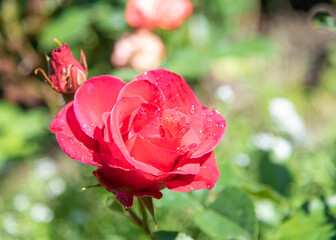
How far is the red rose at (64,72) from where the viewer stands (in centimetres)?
48

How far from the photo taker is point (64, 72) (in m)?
0.48

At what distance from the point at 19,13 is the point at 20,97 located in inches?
17.8

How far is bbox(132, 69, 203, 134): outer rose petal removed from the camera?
424 millimetres

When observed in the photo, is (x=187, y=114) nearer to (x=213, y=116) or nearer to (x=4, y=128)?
(x=213, y=116)

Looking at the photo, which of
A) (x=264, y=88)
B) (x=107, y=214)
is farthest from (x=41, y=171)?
(x=264, y=88)

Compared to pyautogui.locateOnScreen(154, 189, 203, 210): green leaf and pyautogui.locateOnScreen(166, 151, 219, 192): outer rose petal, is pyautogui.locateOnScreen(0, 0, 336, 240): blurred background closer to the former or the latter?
pyautogui.locateOnScreen(154, 189, 203, 210): green leaf

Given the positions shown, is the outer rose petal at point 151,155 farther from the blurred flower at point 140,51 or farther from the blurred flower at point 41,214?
the blurred flower at point 140,51

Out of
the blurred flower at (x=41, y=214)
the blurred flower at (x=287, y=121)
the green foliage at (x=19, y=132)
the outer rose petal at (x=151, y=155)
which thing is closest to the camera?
the outer rose petal at (x=151, y=155)

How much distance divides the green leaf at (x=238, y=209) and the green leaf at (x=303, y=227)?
8 centimetres

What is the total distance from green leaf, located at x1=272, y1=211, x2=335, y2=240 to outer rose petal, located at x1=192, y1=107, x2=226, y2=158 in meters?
0.22

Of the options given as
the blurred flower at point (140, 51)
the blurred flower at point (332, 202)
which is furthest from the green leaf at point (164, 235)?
the blurred flower at point (140, 51)

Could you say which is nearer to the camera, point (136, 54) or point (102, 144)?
point (102, 144)

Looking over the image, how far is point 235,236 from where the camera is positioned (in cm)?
51

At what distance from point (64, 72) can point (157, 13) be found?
0.92 meters
